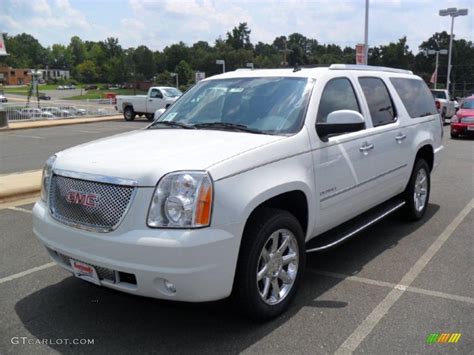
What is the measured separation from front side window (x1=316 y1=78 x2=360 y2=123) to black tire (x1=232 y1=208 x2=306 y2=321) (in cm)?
111

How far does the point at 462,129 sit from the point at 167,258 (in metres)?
17.0

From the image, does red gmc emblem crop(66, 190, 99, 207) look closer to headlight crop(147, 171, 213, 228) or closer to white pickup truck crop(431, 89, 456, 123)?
headlight crop(147, 171, 213, 228)

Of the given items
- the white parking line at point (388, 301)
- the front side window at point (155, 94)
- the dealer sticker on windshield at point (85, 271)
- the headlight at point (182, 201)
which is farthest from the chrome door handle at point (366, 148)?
the front side window at point (155, 94)

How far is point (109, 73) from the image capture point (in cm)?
15325

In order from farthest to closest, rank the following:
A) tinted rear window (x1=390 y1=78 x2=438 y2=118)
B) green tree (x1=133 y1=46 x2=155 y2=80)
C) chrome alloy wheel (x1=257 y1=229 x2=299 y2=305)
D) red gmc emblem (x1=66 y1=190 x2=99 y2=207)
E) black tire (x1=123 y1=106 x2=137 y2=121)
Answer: green tree (x1=133 y1=46 x2=155 y2=80) < black tire (x1=123 y1=106 x2=137 y2=121) < tinted rear window (x1=390 y1=78 x2=438 y2=118) < chrome alloy wheel (x1=257 y1=229 x2=299 y2=305) < red gmc emblem (x1=66 y1=190 x2=99 y2=207)

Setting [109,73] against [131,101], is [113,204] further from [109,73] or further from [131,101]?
[109,73]

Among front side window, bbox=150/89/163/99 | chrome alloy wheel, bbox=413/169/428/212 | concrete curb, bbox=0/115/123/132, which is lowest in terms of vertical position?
concrete curb, bbox=0/115/123/132

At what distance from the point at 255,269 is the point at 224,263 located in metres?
0.32

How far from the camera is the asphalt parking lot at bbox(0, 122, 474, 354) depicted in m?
3.42

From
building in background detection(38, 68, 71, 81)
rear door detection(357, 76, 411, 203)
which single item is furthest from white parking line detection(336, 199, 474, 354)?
building in background detection(38, 68, 71, 81)

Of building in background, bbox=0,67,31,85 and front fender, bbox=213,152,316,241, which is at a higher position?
building in background, bbox=0,67,31,85

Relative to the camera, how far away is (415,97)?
6.45m

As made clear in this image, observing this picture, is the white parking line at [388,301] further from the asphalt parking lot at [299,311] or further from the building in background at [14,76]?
the building in background at [14,76]

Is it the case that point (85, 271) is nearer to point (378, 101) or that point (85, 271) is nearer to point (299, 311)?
point (299, 311)
